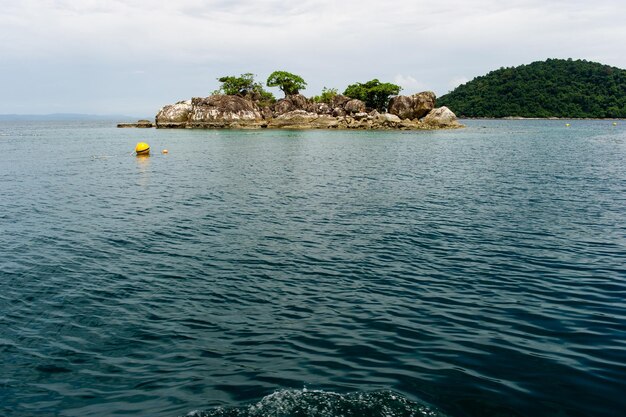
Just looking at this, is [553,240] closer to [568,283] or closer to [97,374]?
[568,283]

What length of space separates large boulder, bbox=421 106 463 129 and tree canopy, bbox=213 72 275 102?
182 feet

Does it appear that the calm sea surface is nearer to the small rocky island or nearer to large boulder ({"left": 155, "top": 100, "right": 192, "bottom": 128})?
the small rocky island

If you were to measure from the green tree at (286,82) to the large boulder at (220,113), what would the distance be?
16667 millimetres

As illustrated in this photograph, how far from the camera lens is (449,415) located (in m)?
8.68

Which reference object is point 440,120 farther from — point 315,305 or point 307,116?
point 315,305

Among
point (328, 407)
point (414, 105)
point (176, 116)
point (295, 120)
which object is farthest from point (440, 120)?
point (328, 407)

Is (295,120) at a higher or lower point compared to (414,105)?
lower

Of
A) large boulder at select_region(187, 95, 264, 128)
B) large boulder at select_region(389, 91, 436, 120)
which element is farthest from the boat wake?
large boulder at select_region(389, 91, 436, 120)

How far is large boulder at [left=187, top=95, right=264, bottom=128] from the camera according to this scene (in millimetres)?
136625

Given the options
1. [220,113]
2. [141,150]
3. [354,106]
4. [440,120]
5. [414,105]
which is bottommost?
[141,150]

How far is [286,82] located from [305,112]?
1618cm

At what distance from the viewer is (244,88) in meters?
154

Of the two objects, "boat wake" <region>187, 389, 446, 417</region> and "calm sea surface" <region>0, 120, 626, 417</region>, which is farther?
"calm sea surface" <region>0, 120, 626, 417</region>

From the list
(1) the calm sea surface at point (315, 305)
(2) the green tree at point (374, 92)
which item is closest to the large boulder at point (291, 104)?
(2) the green tree at point (374, 92)
